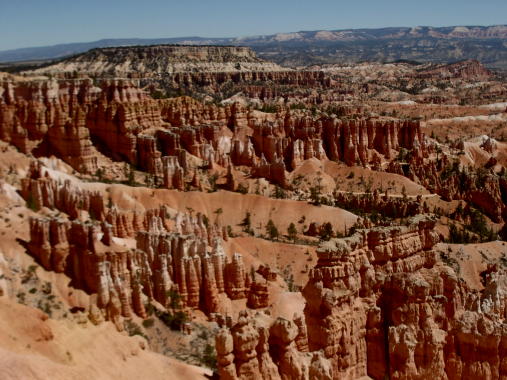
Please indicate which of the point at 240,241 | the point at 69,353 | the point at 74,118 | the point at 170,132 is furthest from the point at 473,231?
the point at 69,353

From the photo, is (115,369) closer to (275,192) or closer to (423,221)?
(423,221)

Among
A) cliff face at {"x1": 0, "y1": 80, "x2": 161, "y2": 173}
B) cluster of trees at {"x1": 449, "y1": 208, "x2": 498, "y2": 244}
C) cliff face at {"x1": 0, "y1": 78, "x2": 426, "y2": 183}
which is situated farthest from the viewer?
cliff face at {"x1": 0, "y1": 78, "x2": 426, "y2": 183}

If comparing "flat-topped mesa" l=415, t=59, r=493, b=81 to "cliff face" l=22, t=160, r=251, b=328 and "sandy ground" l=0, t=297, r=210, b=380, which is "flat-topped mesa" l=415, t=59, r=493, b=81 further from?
"sandy ground" l=0, t=297, r=210, b=380

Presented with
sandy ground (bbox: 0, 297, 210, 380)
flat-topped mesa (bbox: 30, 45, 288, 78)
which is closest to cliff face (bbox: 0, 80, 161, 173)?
sandy ground (bbox: 0, 297, 210, 380)

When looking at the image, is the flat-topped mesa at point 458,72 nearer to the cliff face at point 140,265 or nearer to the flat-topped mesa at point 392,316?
the cliff face at point 140,265

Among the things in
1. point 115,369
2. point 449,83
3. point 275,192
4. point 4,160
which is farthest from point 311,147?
point 449,83

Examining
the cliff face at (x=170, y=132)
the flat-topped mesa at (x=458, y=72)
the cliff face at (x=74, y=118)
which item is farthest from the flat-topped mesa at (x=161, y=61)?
the cliff face at (x=74, y=118)
